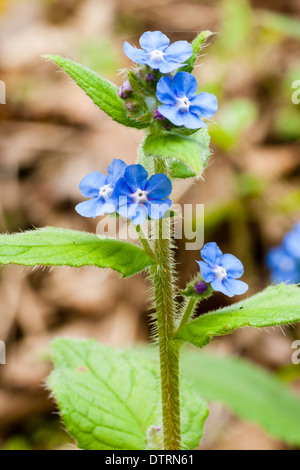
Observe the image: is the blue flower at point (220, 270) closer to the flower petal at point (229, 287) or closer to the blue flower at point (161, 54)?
the flower petal at point (229, 287)

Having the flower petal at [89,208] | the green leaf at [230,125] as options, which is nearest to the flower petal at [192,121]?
the flower petal at [89,208]

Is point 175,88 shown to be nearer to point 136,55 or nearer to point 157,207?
point 136,55

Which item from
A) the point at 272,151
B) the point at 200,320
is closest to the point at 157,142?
the point at 200,320

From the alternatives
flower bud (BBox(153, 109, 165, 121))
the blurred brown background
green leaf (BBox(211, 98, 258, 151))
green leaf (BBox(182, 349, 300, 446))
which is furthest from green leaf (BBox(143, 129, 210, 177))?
green leaf (BBox(211, 98, 258, 151))

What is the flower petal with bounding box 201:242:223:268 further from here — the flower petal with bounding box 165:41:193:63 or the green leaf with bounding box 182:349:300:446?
the green leaf with bounding box 182:349:300:446

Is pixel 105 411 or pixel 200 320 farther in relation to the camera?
pixel 105 411

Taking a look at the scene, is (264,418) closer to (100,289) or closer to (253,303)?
(253,303)
